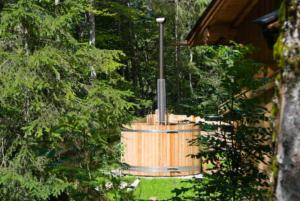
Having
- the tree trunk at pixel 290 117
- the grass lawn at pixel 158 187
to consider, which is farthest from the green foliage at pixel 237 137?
the grass lawn at pixel 158 187

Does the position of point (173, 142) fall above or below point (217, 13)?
below

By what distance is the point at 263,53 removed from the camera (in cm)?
618

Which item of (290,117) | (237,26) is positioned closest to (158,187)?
(237,26)

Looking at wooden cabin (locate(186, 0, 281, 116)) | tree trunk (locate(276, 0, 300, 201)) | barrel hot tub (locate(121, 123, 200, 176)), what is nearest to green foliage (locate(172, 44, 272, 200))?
wooden cabin (locate(186, 0, 281, 116))

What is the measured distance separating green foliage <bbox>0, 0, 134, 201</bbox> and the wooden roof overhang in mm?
2151

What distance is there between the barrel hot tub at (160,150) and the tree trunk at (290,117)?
33.0ft

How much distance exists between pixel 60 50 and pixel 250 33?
10.8 ft

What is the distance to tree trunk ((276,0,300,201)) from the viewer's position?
1.08m

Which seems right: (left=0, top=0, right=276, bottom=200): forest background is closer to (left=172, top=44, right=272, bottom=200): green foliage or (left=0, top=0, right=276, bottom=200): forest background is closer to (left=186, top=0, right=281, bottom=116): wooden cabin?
(left=172, top=44, right=272, bottom=200): green foliage

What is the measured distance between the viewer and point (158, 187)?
31.2ft

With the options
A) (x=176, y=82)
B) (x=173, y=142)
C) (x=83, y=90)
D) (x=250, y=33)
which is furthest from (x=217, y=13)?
(x=176, y=82)

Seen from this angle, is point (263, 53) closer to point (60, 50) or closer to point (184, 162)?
point (60, 50)

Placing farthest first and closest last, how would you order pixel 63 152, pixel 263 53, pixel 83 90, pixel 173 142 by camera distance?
1. pixel 173 142
2. pixel 263 53
3. pixel 83 90
4. pixel 63 152

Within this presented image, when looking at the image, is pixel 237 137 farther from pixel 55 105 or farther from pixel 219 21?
pixel 219 21
